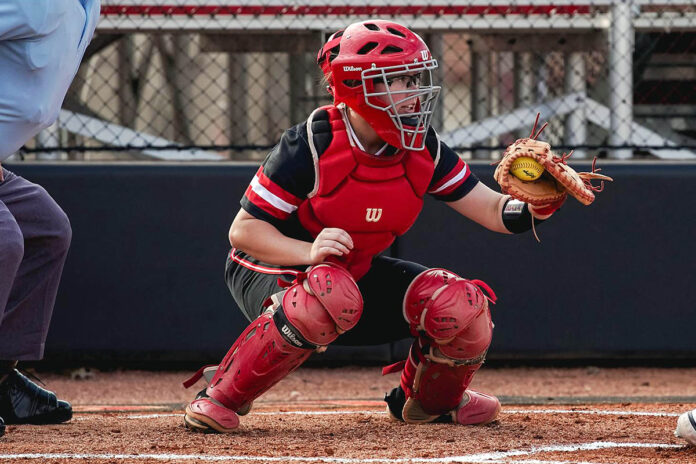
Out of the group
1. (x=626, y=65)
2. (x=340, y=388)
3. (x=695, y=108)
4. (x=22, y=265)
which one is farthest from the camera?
(x=695, y=108)

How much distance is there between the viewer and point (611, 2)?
5844mm

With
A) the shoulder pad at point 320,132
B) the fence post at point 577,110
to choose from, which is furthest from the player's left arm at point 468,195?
the fence post at point 577,110

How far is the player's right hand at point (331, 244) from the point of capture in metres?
3.14

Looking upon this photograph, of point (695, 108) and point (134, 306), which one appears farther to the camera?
point (695, 108)

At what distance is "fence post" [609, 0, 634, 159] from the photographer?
5.71m

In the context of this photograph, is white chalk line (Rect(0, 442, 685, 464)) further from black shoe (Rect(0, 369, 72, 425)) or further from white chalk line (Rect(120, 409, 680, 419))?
white chalk line (Rect(120, 409, 680, 419))

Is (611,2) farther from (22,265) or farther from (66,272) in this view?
(22,265)

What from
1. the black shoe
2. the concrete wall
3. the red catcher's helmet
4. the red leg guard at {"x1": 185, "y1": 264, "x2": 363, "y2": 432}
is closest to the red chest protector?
the red catcher's helmet

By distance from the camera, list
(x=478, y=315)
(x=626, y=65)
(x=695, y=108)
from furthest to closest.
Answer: (x=695, y=108), (x=626, y=65), (x=478, y=315)

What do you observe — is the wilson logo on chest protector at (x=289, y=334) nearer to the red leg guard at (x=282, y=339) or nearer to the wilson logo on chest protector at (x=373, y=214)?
the red leg guard at (x=282, y=339)

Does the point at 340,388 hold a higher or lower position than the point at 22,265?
lower

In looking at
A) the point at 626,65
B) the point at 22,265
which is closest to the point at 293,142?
the point at 22,265

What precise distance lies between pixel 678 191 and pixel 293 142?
2740 millimetres

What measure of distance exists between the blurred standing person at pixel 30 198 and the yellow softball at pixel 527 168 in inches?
55.1
